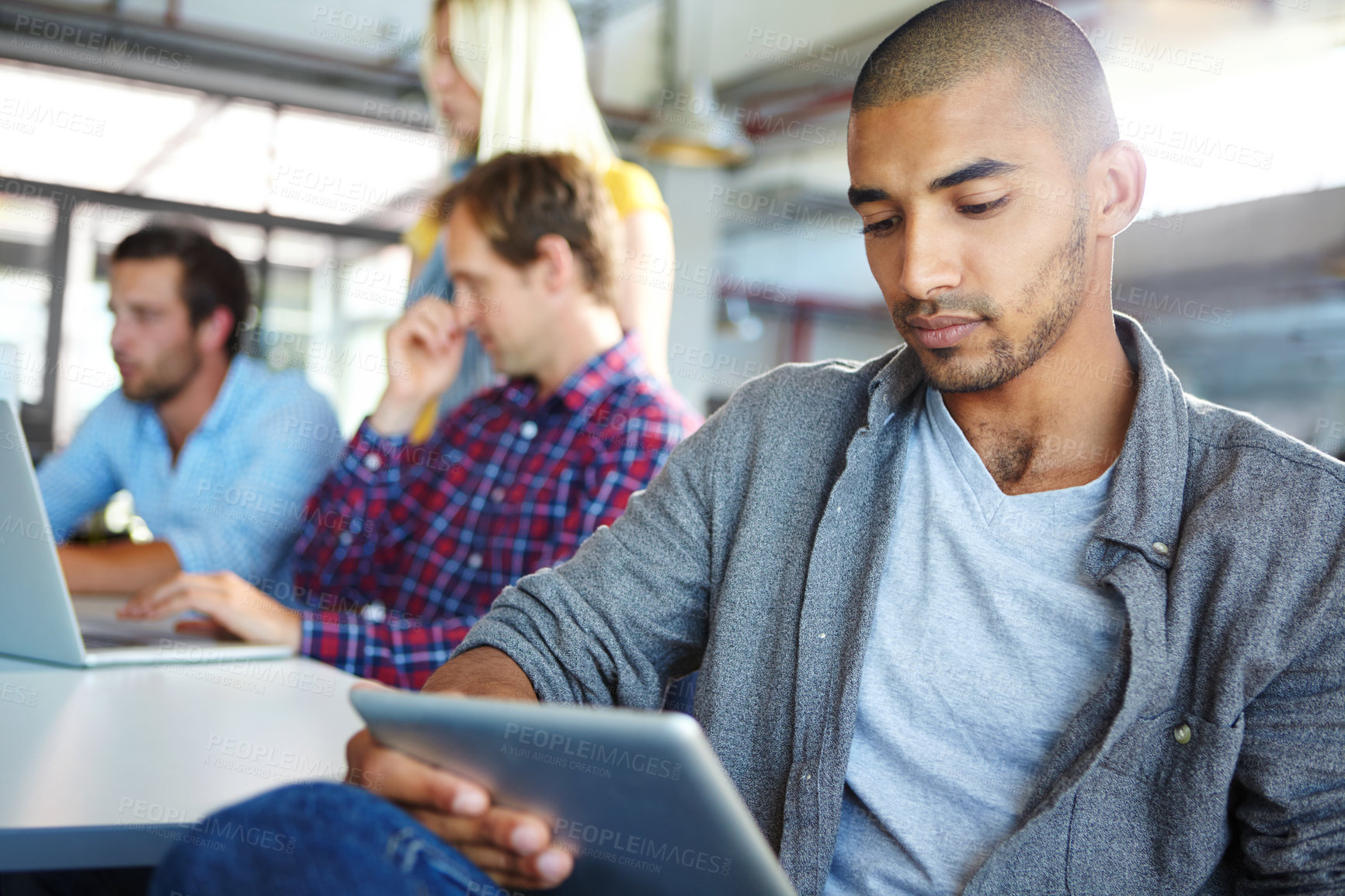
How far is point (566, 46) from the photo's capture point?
8.07 ft

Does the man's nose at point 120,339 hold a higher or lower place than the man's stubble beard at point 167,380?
higher

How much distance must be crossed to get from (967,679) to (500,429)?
3.87 feet

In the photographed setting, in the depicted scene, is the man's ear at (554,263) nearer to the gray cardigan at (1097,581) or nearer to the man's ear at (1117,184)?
the gray cardigan at (1097,581)

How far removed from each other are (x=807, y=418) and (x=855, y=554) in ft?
0.60

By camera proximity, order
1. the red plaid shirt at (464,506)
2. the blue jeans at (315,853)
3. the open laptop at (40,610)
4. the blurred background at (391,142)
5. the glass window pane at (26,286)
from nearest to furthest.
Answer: the blue jeans at (315,853) → the open laptop at (40,610) → the red plaid shirt at (464,506) → the blurred background at (391,142) → the glass window pane at (26,286)

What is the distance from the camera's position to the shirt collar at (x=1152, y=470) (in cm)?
97

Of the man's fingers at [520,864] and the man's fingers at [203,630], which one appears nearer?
the man's fingers at [520,864]

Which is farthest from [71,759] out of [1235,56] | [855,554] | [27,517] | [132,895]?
[1235,56]

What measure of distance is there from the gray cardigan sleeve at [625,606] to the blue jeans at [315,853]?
0.54 metres

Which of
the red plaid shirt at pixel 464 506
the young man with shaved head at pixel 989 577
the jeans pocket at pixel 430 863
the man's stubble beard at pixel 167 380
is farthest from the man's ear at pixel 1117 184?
the man's stubble beard at pixel 167 380

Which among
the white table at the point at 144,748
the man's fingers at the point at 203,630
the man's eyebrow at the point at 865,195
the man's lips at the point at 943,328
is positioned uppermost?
the man's eyebrow at the point at 865,195

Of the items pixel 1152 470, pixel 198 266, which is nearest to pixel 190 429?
pixel 198 266

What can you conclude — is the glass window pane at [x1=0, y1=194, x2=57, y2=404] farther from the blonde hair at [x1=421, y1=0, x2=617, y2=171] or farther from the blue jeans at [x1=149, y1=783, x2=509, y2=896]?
the blue jeans at [x1=149, y1=783, x2=509, y2=896]

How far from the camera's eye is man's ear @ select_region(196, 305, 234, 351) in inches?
104
